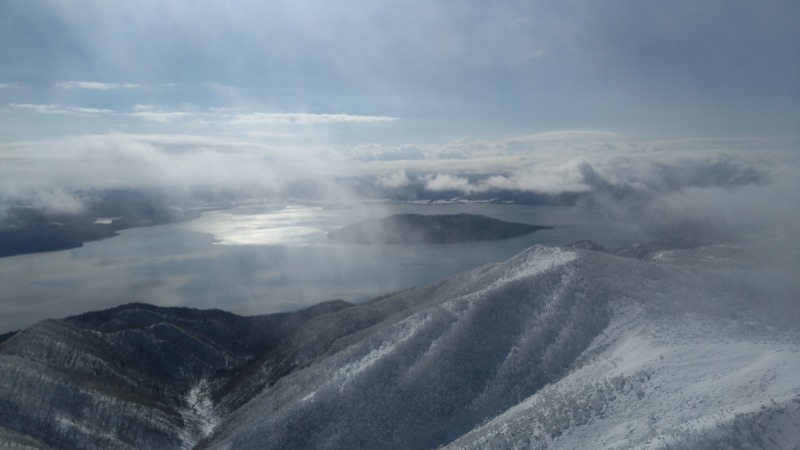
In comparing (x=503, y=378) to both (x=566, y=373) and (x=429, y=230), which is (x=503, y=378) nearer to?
(x=566, y=373)

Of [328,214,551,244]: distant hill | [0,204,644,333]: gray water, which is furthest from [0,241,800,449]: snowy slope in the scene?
[328,214,551,244]: distant hill

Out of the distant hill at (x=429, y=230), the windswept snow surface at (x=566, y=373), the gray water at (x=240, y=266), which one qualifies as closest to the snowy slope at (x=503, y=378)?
the windswept snow surface at (x=566, y=373)

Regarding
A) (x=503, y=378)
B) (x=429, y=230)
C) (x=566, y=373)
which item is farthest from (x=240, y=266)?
(x=566, y=373)

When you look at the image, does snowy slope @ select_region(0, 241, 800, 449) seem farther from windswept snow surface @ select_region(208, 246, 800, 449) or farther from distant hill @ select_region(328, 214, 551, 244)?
distant hill @ select_region(328, 214, 551, 244)

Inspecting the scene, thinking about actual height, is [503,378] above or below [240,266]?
above

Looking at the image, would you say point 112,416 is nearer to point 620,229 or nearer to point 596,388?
point 596,388

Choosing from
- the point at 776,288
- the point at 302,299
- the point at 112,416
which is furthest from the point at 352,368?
the point at 302,299

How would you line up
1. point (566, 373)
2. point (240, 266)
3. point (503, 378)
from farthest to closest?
point (240, 266) < point (503, 378) < point (566, 373)

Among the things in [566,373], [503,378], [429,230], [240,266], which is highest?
[566,373]

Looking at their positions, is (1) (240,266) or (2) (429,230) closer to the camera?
(1) (240,266)
